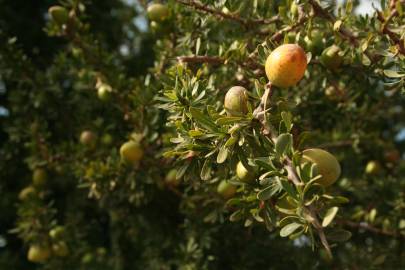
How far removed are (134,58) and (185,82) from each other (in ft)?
7.87

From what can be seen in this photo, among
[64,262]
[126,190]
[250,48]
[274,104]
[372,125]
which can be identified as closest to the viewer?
[274,104]

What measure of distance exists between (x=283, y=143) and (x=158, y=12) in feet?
4.25

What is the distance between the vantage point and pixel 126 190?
2328 millimetres

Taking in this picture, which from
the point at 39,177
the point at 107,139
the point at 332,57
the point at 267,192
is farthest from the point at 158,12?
the point at 267,192

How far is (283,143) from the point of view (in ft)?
3.49

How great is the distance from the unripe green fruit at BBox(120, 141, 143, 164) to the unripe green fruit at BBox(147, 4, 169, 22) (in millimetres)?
570

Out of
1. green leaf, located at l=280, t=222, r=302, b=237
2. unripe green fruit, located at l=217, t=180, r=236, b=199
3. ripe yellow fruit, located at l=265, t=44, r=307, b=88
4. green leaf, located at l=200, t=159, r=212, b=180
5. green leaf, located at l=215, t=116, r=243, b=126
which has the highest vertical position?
ripe yellow fruit, located at l=265, t=44, r=307, b=88

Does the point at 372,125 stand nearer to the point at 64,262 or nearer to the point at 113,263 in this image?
the point at 113,263

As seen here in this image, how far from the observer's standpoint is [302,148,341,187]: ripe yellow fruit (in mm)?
1187

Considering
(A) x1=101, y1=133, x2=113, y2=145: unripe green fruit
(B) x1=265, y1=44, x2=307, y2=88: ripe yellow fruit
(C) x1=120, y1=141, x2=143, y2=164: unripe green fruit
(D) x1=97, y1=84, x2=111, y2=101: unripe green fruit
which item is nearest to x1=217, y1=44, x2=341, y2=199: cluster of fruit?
(B) x1=265, y1=44, x2=307, y2=88: ripe yellow fruit

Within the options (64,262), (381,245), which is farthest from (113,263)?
(381,245)

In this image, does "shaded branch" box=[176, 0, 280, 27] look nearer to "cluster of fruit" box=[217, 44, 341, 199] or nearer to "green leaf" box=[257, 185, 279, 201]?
"cluster of fruit" box=[217, 44, 341, 199]

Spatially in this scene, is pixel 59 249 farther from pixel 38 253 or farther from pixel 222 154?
pixel 222 154

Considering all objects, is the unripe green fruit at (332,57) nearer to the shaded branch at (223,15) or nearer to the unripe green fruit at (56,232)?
the shaded branch at (223,15)
